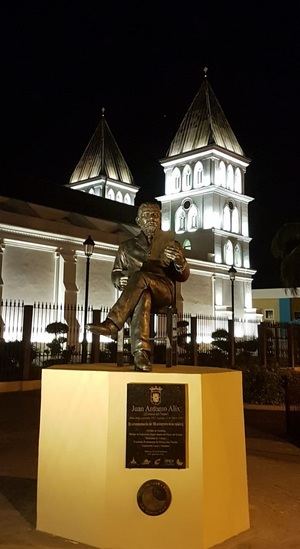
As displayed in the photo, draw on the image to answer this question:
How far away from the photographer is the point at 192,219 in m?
52.2

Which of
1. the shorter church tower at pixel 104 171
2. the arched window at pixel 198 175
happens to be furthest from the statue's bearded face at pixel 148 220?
the shorter church tower at pixel 104 171

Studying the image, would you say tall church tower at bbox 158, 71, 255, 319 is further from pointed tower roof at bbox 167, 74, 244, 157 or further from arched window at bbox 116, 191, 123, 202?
arched window at bbox 116, 191, 123, 202

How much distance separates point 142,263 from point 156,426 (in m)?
1.76

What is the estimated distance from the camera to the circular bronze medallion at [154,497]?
4258 millimetres

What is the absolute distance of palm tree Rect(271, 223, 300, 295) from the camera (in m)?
26.3

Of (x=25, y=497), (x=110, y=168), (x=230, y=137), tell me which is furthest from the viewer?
(x=110, y=168)

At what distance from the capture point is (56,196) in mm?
43938

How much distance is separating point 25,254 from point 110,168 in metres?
27.8

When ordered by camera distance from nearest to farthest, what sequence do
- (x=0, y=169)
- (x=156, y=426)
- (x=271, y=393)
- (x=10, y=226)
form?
(x=156, y=426), (x=271, y=393), (x=10, y=226), (x=0, y=169)

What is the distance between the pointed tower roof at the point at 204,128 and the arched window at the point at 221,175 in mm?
1751

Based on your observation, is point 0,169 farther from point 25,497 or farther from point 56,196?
point 25,497

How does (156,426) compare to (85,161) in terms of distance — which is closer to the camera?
(156,426)

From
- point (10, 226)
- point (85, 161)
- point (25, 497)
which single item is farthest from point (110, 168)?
point (25, 497)

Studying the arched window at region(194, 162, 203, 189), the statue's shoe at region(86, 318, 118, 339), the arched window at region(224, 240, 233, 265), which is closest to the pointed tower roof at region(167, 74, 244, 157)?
the arched window at region(194, 162, 203, 189)
